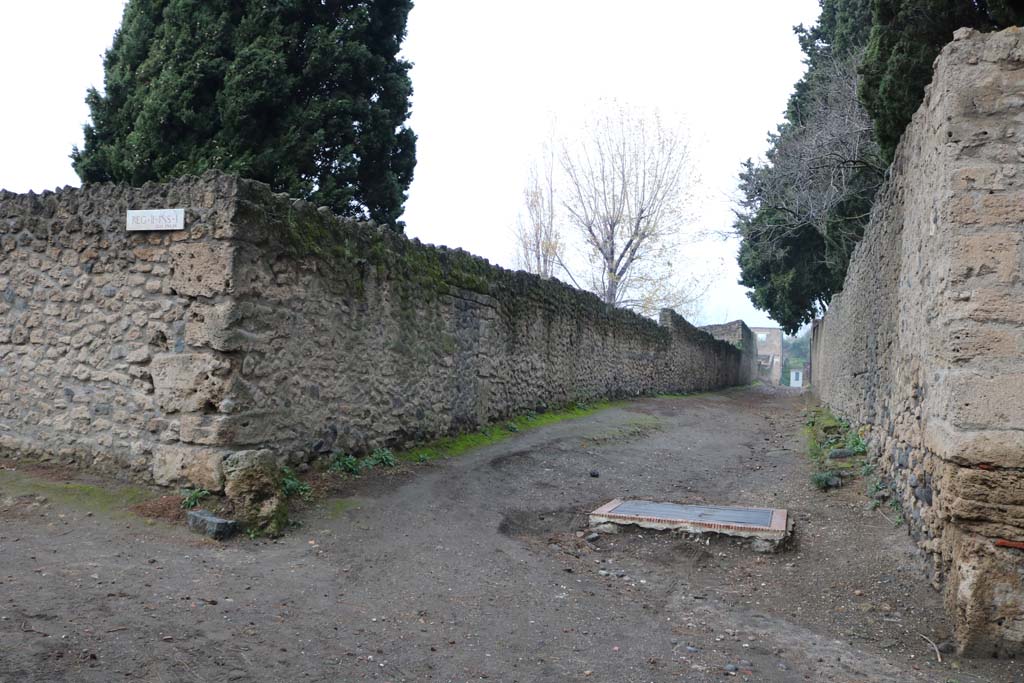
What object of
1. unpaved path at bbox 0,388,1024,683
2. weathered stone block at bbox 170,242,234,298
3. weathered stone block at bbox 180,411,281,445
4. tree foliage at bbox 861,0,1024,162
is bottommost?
unpaved path at bbox 0,388,1024,683

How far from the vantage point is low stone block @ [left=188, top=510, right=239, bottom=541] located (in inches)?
202

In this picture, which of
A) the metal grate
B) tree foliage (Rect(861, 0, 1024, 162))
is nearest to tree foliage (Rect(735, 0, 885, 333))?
tree foliage (Rect(861, 0, 1024, 162))

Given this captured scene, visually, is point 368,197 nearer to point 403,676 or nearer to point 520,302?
point 520,302

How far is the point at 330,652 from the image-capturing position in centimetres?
363

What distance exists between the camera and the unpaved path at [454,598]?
3.54m

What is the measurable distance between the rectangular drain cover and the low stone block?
2.80 meters

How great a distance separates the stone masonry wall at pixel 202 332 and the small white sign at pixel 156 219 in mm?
70

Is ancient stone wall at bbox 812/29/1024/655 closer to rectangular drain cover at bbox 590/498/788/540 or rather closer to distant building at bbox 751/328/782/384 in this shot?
rectangular drain cover at bbox 590/498/788/540

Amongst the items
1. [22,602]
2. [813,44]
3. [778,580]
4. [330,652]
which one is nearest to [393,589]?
[330,652]

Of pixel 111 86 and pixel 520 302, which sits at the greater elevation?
pixel 111 86

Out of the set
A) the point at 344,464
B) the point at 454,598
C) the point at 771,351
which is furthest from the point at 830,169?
the point at 771,351

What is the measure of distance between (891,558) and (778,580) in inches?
31.2

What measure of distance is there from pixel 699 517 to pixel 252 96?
10564 mm

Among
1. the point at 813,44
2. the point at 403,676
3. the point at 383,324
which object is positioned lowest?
the point at 403,676
